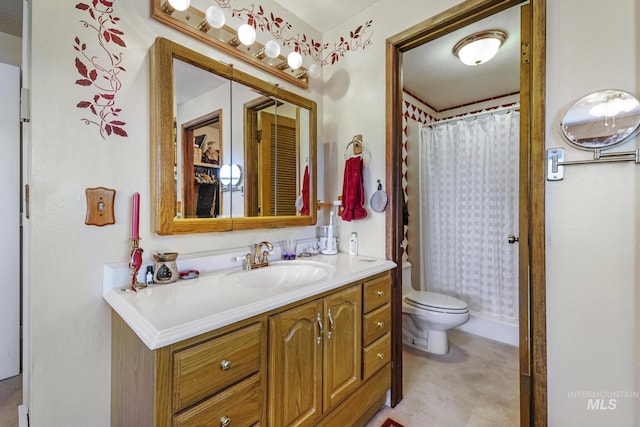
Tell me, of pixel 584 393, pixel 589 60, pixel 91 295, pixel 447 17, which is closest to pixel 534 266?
pixel 584 393

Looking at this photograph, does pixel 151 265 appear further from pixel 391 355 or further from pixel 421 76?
pixel 421 76

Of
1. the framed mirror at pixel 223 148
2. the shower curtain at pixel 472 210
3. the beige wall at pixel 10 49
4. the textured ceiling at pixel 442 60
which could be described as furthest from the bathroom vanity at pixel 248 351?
the beige wall at pixel 10 49

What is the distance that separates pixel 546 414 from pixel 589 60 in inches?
57.9

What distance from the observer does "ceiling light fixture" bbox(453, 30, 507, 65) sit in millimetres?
1859

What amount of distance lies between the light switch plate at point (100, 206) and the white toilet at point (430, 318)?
2070 mm

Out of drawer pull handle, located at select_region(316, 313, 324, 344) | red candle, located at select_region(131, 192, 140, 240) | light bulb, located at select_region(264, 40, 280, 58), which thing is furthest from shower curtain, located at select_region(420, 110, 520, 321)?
red candle, located at select_region(131, 192, 140, 240)

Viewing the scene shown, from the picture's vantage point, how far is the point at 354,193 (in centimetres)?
174

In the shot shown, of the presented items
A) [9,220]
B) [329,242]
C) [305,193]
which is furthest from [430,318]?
[9,220]

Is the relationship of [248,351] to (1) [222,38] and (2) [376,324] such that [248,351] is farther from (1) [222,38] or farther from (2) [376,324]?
(1) [222,38]

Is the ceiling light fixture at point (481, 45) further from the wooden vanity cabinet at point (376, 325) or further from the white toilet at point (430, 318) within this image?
the white toilet at point (430, 318)

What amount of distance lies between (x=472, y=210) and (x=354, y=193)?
142 cm

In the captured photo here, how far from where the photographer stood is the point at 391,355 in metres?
1.62

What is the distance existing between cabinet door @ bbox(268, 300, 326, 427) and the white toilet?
4.18ft

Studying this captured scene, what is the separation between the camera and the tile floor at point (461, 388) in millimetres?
1507
